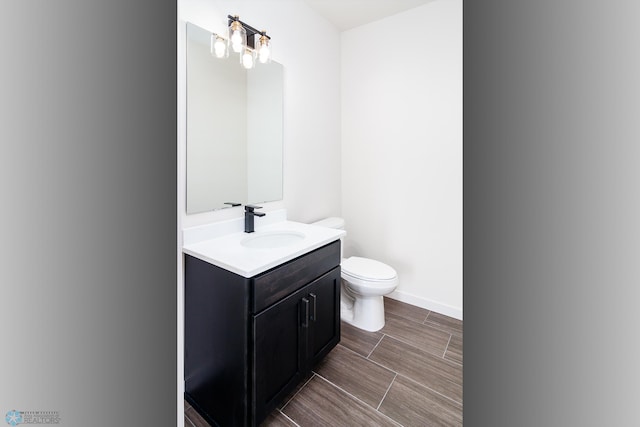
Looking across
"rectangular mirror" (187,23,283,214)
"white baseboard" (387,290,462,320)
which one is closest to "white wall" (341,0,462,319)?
"white baseboard" (387,290,462,320)

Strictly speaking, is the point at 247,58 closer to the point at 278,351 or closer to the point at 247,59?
the point at 247,59

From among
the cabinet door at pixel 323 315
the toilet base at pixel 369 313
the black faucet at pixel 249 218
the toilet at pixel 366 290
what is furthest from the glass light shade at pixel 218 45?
the toilet base at pixel 369 313

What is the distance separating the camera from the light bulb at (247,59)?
5.82ft

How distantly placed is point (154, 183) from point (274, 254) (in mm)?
1160

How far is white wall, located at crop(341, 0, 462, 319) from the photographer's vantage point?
7.24ft

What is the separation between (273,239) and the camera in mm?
1890

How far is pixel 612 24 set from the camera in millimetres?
78

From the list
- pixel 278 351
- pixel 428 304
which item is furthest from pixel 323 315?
pixel 428 304

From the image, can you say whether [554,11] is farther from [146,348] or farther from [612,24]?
[146,348]

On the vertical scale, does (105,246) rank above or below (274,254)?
above

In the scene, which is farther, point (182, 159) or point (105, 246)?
point (182, 159)

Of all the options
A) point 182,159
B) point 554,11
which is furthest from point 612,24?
point 182,159

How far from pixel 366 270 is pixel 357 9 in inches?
75.8

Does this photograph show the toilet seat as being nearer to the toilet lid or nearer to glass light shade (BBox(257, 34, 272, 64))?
the toilet lid
